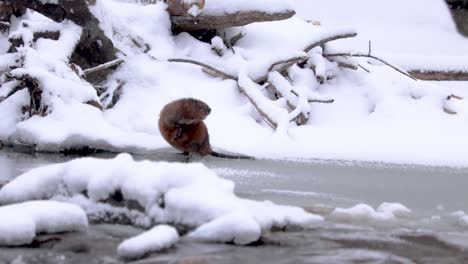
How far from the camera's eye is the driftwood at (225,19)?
317 inches

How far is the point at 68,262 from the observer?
2.69 meters

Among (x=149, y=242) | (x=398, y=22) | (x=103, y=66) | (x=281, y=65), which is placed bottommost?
(x=149, y=242)

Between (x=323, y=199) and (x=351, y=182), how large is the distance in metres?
0.76

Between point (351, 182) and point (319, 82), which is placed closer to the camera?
point (351, 182)

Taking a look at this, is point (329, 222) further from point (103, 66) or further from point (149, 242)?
point (103, 66)

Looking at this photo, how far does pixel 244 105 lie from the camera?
24.4ft

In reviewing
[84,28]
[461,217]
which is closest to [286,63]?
[84,28]

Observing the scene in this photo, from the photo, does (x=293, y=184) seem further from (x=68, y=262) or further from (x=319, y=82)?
(x=319, y=82)

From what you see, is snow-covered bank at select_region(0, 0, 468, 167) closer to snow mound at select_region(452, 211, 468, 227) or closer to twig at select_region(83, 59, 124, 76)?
twig at select_region(83, 59, 124, 76)

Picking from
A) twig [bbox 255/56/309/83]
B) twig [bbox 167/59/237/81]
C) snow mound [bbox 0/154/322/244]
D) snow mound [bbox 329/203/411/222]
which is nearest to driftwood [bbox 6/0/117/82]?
twig [bbox 167/59/237/81]

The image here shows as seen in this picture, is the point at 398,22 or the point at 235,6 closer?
the point at 235,6

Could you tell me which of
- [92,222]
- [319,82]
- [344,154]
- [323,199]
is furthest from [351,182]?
[319,82]

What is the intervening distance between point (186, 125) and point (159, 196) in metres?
2.39

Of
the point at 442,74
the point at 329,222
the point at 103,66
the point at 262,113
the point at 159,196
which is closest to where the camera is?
the point at 159,196
